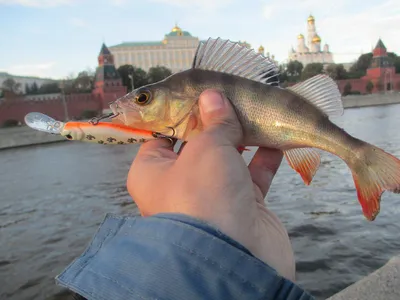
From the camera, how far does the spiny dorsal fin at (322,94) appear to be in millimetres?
1986

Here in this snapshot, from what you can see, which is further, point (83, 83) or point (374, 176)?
point (83, 83)

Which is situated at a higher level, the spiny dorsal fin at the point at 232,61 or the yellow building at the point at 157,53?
the yellow building at the point at 157,53

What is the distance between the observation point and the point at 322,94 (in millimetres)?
2000

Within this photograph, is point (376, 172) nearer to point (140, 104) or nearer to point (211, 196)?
point (211, 196)

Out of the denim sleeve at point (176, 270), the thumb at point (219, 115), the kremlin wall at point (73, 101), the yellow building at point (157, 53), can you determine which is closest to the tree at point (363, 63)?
the yellow building at point (157, 53)

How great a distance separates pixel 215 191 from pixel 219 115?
0.51 meters

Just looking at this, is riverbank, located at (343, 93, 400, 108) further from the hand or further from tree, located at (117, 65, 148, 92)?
the hand

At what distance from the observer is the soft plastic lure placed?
1817 millimetres

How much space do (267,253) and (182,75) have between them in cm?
96

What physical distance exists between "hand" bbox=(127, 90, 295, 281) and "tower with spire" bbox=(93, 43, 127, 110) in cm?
4984

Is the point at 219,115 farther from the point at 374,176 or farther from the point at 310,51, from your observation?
the point at 310,51

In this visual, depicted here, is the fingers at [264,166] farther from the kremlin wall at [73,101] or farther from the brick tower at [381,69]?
the brick tower at [381,69]

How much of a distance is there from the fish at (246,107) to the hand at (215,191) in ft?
0.55

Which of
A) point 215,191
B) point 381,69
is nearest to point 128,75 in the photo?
point 381,69
